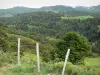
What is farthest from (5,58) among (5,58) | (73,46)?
(73,46)

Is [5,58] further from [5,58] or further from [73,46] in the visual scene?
[73,46]

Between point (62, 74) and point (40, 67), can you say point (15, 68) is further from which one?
point (62, 74)

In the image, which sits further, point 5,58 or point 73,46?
point 73,46

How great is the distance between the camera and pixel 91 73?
863cm

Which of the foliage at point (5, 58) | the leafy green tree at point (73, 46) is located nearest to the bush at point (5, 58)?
the foliage at point (5, 58)

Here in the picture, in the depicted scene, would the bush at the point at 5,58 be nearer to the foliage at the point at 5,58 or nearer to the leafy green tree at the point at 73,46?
the foliage at the point at 5,58

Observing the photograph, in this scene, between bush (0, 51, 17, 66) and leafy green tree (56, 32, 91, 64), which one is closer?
bush (0, 51, 17, 66)

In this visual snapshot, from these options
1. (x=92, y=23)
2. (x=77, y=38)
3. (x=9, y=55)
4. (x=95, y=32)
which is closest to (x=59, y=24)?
(x=92, y=23)

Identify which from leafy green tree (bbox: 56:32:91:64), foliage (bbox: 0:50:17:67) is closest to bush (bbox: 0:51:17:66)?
foliage (bbox: 0:50:17:67)

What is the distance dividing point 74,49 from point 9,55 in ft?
61.4

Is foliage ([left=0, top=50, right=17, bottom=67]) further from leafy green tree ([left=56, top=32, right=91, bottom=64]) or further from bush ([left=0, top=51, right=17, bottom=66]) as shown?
leafy green tree ([left=56, top=32, right=91, bottom=64])

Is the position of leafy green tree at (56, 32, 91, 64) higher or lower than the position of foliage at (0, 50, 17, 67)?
lower

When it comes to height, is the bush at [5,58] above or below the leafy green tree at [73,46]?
above

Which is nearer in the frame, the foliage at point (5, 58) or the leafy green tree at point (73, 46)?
the foliage at point (5, 58)
